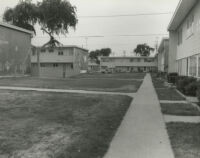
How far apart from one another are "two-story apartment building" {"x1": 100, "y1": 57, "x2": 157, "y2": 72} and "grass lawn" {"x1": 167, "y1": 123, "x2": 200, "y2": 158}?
8964 centimetres

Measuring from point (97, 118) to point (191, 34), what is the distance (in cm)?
1154

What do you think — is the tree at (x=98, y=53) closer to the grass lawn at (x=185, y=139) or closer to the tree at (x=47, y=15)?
the tree at (x=47, y=15)

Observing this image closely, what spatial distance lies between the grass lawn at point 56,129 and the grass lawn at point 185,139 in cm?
148

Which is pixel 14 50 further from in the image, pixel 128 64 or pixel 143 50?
pixel 143 50

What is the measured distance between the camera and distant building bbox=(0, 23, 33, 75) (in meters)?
29.9

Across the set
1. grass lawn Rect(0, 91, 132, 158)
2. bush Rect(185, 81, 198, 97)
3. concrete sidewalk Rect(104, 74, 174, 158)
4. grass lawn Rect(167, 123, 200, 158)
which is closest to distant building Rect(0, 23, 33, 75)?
grass lawn Rect(0, 91, 132, 158)

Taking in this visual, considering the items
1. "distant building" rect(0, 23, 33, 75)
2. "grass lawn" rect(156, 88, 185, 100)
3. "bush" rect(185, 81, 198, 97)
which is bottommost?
"grass lawn" rect(156, 88, 185, 100)

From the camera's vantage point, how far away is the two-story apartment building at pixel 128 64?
323 ft

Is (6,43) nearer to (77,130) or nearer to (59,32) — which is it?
(59,32)

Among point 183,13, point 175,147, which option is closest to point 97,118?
point 175,147

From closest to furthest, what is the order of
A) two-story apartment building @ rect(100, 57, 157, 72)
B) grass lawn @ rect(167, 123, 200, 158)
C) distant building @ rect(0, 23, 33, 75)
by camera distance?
grass lawn @ rect(167, 123, 200, 158) < distant building @ rect(0, 23, 33, 75) < two-story apartment building @ rect(100, 57, 157, 72)

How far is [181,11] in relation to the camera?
19.8 meters

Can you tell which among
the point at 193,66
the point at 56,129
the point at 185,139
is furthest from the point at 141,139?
the point at 193,66

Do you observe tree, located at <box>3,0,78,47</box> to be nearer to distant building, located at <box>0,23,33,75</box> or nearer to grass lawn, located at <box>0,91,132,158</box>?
distant building, located at <box>0,23,33,75</box>
